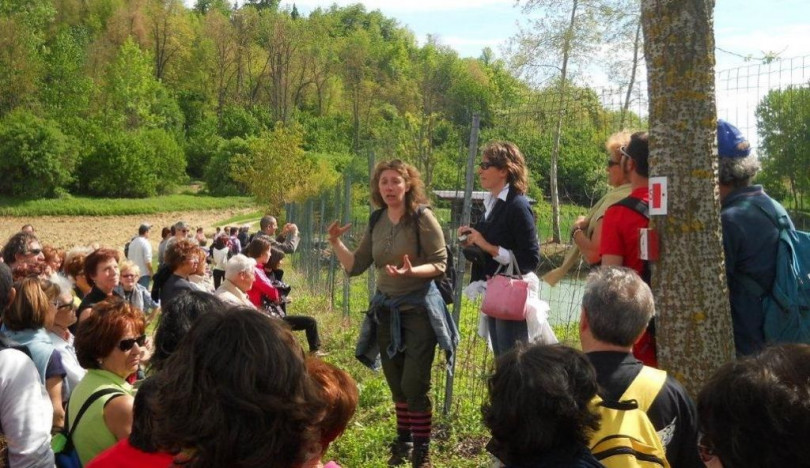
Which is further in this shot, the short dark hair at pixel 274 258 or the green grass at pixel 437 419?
the short dark hair at pixel 274 258

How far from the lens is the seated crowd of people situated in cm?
188

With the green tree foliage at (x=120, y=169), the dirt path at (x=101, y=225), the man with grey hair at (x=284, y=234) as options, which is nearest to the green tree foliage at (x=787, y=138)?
the man with grey hair at (x=284, y=234)

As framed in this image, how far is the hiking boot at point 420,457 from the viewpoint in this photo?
541cm

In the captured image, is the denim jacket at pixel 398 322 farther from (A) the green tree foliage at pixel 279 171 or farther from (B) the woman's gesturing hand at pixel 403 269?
(A) the green tree foliage at pixel 279 171

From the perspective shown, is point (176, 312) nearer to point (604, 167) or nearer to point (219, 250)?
point (604, 167)

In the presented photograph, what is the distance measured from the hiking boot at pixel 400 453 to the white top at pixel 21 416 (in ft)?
8.54

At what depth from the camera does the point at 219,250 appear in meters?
16.4

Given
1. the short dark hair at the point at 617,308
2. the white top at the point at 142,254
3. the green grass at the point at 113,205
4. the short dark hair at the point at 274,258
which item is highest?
the short dark hair at the point at 617,308

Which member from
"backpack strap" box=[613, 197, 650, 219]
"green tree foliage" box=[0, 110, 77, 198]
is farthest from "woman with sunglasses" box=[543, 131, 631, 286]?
"green tree foliage" box=[0, 110, 77, 198]

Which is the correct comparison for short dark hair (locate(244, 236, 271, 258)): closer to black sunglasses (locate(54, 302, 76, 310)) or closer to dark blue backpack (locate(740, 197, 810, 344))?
black sunglasses (locate(54, 302, 76, 310))

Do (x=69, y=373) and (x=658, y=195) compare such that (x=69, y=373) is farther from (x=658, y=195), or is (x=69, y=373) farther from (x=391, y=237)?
(x=658, y=195)

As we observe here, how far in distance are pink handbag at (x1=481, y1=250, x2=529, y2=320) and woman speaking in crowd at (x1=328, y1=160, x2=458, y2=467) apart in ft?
1.60

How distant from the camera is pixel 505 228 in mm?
5203

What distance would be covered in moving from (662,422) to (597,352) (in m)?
0.29
